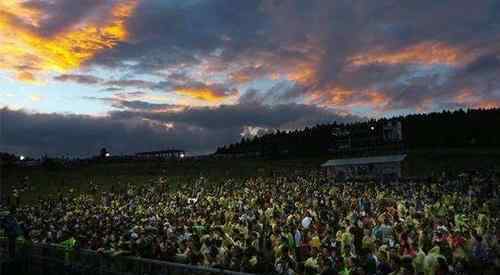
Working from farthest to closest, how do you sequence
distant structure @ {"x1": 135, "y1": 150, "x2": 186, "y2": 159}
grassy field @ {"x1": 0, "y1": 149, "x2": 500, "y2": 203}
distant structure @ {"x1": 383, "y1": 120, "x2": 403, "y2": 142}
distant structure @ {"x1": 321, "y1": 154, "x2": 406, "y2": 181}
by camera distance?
distant structure @ {"x1": 135, "y1": 150, "x2": 186, "y2": 159}, distant structure @ {"x1": 383, "y1": 120, "x2": 403, "y2": 142}, grassy field @ {"x1": 0, "y1": 149, "x2": 500, "y2": 203}, distant structure @ {"x1": 321, "y1": 154, "x2": 406, "y2": 181}

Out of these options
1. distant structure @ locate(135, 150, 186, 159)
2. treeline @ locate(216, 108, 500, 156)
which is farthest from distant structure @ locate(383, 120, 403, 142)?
distant structure @ locate(135, 150, 186, 159)

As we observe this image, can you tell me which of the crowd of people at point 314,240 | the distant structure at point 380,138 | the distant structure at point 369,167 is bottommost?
the crowd of people at point 314,240

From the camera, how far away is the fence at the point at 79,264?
15.2 metres

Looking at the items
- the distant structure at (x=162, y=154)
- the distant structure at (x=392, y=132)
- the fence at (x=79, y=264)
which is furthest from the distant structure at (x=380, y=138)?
the fence at (x=79, y=264)

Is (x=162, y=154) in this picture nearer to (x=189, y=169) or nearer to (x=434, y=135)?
(x=189, y=169)

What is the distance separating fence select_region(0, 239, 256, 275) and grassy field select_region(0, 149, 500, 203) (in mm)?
41599

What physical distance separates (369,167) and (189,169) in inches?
1086

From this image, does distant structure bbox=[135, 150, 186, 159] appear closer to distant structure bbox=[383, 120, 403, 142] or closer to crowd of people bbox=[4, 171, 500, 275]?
distant structure bbox=[383, 120, 403, 142]

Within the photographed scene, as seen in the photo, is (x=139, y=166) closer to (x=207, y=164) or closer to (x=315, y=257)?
(x=207, y=164)

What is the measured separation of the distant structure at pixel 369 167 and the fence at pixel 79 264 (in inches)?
1665

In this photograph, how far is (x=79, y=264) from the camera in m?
19.0

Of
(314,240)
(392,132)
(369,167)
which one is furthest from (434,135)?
(314,240)

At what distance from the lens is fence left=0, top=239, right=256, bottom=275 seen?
15.2 meters

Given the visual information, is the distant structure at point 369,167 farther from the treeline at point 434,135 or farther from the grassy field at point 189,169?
the treeline at point 434,135
